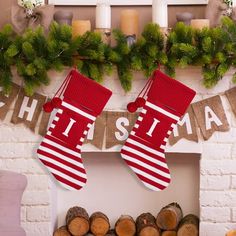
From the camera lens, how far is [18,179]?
2.76 m

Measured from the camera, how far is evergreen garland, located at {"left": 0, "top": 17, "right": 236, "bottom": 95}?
2.78 m

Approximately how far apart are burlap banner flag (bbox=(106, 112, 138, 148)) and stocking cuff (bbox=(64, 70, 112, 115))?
0.08 metres

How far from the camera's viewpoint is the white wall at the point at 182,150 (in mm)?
2961

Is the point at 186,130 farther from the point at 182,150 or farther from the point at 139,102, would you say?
the point at 139,102

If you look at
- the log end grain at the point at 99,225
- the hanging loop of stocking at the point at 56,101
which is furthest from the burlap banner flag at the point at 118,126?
the log end grain at the point at 99,225

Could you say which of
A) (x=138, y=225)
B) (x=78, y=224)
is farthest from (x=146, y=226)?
(x=78, y=224)

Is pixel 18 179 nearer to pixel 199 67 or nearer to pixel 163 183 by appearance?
pixel 163 183

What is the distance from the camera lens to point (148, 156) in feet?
9.78

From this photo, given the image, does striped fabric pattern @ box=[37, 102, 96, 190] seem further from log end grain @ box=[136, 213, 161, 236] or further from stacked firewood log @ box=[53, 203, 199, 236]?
log end grain @ box=[136, 213, 161, 236]

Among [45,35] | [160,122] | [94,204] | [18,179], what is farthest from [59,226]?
Result: [45,35]

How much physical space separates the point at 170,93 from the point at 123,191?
64cm

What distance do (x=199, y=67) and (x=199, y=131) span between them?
315 millimetres

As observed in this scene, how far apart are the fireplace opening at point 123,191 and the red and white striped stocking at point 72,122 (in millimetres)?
236

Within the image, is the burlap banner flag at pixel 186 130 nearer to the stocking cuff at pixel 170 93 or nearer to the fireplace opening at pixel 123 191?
the stocking cuff at pixel 170 93
